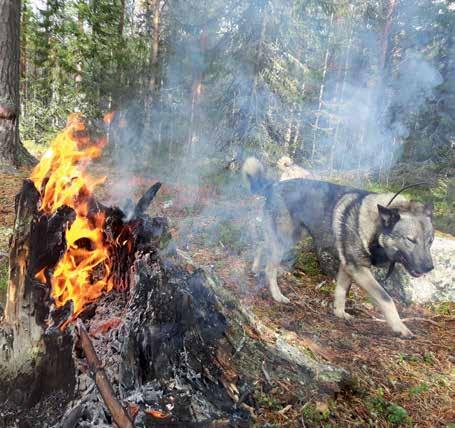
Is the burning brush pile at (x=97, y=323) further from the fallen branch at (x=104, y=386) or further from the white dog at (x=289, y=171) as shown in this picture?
the white dog at (x=289, y=171)

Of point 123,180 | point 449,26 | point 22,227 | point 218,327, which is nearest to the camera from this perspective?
point 22,227

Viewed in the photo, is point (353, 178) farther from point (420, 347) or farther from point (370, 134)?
point (420, 347)

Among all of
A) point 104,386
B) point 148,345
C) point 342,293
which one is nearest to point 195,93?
point 342,293

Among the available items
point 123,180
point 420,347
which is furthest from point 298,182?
point 123,180

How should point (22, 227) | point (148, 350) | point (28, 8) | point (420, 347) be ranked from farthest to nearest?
point (28, 8), point (420, 347), point (148, 350), point (22, 227)

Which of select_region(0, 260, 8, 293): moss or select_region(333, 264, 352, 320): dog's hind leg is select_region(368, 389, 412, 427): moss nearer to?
select_region(333, 264, 352, 320): dog's hind leg

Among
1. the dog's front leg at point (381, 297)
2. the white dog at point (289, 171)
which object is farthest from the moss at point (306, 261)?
the white dog at point (289, 171)

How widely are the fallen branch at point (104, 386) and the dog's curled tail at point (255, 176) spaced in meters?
4.51

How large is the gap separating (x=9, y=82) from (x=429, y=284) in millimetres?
9232

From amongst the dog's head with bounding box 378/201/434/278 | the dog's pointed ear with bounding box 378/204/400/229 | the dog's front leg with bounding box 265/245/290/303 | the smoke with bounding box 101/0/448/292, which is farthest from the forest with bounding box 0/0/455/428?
the dog's pointed ear with bounding box 378/204/400/229

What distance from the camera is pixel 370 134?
2698cm

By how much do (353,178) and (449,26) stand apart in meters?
8.60

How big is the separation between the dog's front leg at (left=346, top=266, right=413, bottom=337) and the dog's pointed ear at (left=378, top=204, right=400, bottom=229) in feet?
2.50

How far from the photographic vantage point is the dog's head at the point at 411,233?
4.65 meters
